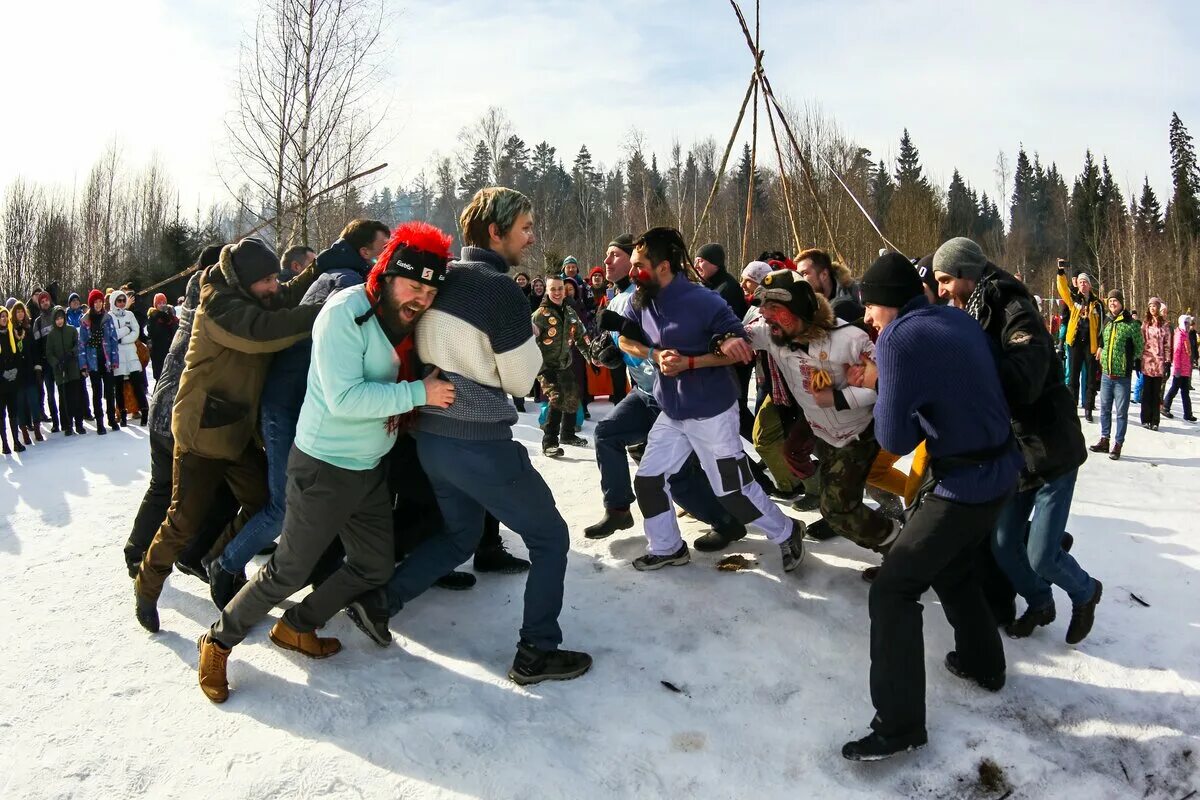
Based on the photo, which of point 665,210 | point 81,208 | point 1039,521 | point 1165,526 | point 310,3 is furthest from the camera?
point 665,210

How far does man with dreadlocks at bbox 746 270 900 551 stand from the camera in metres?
4.17

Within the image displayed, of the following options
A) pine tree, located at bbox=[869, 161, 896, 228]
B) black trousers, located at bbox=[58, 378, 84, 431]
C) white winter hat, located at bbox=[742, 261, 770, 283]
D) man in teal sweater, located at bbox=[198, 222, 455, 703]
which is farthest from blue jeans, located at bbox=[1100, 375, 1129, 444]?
pine tree, located at bbox=[869, 161, 896, 228]

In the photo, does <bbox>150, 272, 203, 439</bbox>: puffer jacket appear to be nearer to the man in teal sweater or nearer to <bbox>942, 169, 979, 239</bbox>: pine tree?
the man in teal sweater

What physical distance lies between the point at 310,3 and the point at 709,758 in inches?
502

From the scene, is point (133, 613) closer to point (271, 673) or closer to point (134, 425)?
point (271, 673)

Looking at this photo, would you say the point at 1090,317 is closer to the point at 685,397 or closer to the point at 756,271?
the point at 756,271

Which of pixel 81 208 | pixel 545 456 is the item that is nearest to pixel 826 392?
pixel 545 456

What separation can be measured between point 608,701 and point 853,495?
182 centimetres

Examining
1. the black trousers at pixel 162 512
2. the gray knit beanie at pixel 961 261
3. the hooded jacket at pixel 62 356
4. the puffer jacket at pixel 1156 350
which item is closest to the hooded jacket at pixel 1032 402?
the gray knit beanie at pixel 961 261

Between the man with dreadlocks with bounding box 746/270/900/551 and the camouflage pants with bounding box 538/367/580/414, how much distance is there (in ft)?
12.8

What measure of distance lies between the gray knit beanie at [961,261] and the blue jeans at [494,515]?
2.33 metres

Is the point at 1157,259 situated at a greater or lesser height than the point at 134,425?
greater

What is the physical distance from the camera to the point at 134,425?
11.2 m

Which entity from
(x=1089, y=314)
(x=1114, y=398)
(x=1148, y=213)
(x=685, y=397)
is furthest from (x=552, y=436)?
(x=1148, y=213)
